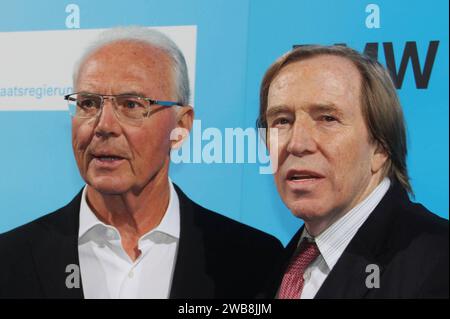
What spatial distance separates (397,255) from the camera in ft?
6.82

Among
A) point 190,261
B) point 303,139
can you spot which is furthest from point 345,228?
point 190,261

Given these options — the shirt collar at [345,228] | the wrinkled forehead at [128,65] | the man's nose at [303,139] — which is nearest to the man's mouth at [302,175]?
the man's nose at [303,139]

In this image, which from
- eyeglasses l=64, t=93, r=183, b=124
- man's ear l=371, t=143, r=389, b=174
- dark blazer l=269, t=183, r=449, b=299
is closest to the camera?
dark blazer l=269, t=183, r=449, b=299

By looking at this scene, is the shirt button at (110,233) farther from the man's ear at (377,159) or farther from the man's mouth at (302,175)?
the man's ear at (377,159)

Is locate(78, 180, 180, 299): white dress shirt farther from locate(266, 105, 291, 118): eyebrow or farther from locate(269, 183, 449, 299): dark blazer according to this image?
locate(269, 183, 449, 299): dark blazer

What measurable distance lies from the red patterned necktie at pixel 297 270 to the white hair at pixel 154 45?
2.25 feet

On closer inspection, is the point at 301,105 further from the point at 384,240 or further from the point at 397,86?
the point at 384,240

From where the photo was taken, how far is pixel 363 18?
2.24 meters

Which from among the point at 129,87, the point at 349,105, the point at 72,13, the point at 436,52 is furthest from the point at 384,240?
the point at 72,13

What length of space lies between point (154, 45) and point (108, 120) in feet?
1.10

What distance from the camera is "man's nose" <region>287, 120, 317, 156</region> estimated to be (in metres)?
2.15

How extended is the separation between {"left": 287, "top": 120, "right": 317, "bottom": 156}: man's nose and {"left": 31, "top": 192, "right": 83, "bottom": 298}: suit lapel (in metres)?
0.88

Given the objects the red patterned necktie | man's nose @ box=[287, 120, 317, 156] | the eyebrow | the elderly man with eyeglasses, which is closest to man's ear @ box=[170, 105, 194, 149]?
the elderly man with eyeglasses

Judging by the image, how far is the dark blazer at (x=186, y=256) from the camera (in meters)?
2.35
